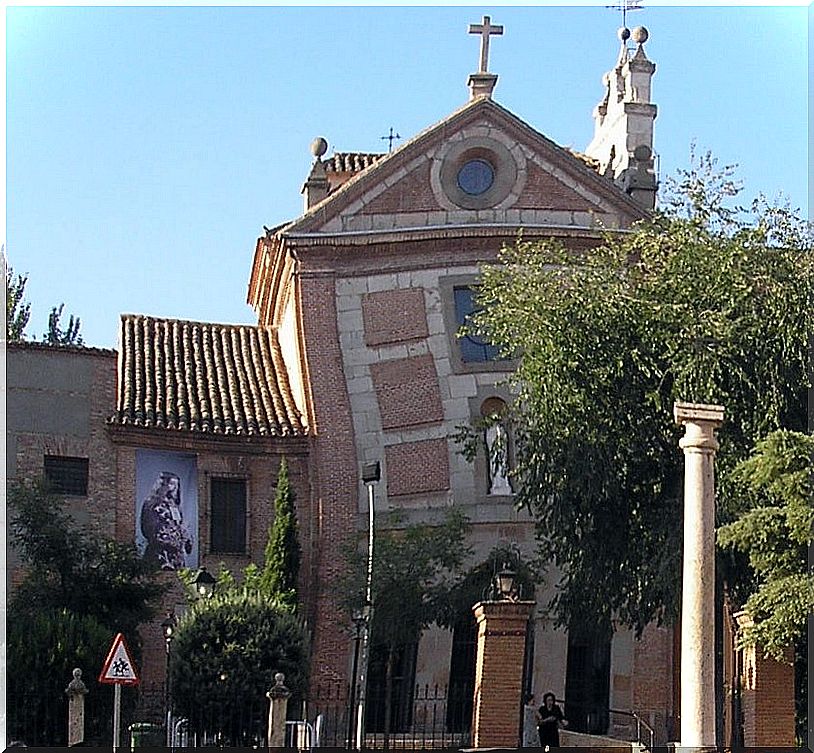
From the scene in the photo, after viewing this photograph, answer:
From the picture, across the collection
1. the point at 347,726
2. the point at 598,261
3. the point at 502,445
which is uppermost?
the point at 598,261

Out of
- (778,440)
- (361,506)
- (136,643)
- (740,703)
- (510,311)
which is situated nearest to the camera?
(778,440)

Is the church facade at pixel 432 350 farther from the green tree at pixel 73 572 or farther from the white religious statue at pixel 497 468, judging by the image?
the green tree at pixel 73 572

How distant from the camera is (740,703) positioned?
76.1 ft

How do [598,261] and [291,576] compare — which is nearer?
[598,261]

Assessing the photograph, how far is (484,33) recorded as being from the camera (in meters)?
31.4

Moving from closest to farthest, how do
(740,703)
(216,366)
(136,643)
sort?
1. (740,703)
2. (136,643)
3. (216,366)

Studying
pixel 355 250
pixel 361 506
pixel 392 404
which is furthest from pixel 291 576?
pixel 355 250

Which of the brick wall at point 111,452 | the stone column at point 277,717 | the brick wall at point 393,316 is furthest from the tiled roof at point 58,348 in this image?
the stone column at point 277,717

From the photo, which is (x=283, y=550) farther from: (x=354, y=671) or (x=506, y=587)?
(x=506, y=587)

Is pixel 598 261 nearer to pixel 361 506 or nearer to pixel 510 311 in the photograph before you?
pixel 510 311

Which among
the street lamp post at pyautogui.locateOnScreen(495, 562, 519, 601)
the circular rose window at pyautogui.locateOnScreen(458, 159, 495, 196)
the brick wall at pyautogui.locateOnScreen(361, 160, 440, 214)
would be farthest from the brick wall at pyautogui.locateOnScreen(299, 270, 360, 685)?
the street lamp post at pyautogui.locateOnScreen(495, 562, 519, 601)

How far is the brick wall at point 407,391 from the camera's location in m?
29.7

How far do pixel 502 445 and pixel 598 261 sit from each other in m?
4.59

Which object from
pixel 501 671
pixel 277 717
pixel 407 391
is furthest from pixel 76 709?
pixel 407 391
